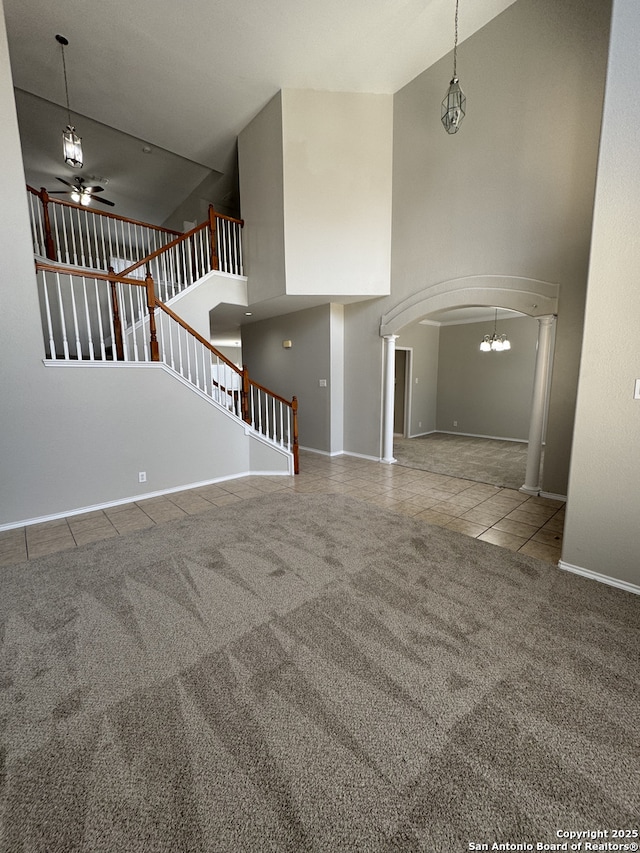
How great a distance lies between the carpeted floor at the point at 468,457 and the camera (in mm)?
5320

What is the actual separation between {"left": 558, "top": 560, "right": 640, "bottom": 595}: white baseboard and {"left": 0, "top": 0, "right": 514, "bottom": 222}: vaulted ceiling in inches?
226

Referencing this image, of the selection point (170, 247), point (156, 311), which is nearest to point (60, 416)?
point (156, 311)

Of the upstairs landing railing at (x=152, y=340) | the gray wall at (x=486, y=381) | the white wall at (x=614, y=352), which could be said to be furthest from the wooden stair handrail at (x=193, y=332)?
the gray wall at (x=486, y=381)

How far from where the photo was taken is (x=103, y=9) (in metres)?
3.74

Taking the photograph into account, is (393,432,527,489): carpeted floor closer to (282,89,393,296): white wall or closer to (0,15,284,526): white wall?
(282,89,393,296): white wall

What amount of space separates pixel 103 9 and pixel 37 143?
3910 millimetres

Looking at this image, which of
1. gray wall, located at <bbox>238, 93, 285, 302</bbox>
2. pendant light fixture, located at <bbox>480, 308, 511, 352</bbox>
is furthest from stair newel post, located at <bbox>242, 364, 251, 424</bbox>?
pendant light fixture, located at <bbox>480, 308, 511, 352</bbox>

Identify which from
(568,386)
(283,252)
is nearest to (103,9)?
(283,252)

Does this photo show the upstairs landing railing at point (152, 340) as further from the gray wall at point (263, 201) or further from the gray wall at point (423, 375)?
the gray wall at point (423, 375)

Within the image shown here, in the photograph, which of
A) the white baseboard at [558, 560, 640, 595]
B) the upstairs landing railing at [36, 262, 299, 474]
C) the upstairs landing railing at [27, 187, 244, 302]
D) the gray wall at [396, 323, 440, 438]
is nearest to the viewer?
the white baseboard at [558, 560, 640, 595]

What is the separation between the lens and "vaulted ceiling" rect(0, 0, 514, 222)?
3.77 m

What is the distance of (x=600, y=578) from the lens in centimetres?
249

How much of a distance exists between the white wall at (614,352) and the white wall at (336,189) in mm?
3304

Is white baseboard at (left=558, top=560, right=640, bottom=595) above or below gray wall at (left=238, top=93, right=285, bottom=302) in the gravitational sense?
below
